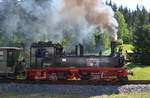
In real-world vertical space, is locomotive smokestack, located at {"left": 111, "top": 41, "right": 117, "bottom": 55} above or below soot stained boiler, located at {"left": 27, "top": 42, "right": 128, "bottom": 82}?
above

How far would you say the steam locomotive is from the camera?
818 inches

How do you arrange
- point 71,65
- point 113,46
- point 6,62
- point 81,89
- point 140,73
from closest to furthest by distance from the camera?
point 81,89, point 113,46, point 71,65, point 6,62, point 140,73

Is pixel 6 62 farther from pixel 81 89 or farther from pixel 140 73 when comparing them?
pixel 140 73

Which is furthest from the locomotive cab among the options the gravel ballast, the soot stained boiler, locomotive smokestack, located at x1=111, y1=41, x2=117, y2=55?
locomotive smokestack, located at x1=111, y1=41, x2=117, y2=55

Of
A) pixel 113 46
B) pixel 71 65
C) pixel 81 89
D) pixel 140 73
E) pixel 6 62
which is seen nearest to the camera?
pixel 81 89

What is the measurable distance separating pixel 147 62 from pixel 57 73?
2278cm

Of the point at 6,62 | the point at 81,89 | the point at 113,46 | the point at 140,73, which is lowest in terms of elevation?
the point at 81,89

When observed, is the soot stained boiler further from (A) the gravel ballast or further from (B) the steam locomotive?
(A) the gravel ballast

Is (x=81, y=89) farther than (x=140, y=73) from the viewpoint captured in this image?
No

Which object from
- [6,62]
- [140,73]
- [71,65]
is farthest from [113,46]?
[140,73]

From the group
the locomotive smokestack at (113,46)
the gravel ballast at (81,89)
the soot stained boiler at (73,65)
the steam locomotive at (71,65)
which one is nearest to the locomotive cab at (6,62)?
the steam locomotive at (71,65)

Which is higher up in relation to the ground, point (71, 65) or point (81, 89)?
point (71, 65)

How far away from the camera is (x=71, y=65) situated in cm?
2144

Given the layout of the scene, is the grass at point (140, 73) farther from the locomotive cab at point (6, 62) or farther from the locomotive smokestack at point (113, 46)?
the locomotive cab at point (6, 62)
